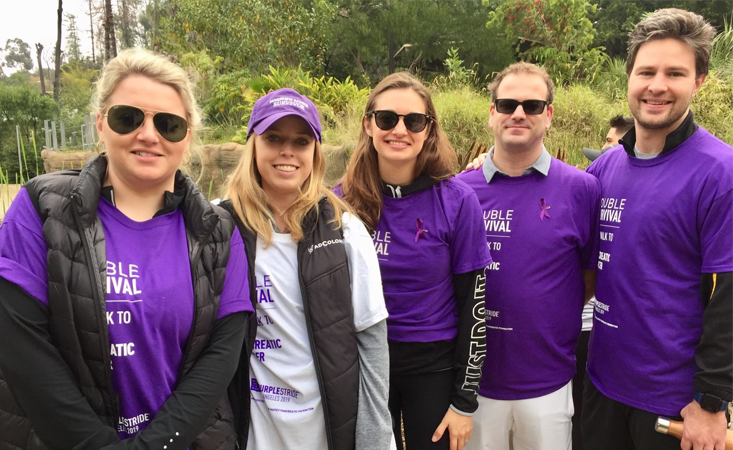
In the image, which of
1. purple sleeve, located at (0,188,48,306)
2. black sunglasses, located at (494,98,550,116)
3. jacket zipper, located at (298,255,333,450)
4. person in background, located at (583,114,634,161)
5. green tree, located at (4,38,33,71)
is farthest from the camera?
green tree, located at (4,38,33,71)

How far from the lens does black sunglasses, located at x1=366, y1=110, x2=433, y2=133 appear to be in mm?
2527

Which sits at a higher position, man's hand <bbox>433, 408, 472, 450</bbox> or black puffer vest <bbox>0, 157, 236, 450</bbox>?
black puffer vest <bbox>0, 157, 236, 450</bbox>

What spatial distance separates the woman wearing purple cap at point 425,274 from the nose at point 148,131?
1038 millimetres

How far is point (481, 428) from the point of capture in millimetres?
2719

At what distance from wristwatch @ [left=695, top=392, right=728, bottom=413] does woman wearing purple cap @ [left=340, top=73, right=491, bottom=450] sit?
0.92 meters

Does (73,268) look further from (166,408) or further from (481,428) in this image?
(481,428)

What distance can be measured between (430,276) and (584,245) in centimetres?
94

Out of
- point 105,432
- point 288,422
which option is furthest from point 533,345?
point 105,432

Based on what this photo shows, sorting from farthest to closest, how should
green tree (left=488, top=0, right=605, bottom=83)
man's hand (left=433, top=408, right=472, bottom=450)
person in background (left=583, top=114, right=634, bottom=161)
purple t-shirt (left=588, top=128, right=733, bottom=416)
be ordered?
green tree (left=488, top=0, right=605, bottom=83)
person in background (left=583, top=114, right=634, bottom=161)
man's hand (left=433, top=408, right=472, bottom=450)
purple t-shirt (left=588, top=128, right=733, bottom=416)

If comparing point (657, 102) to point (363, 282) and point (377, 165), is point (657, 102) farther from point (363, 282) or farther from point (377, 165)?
point (363, 282)

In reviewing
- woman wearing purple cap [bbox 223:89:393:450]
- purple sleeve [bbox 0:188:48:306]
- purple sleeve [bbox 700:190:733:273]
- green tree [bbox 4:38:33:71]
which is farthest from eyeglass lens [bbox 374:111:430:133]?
green tree [bbox 4:38:33:71]

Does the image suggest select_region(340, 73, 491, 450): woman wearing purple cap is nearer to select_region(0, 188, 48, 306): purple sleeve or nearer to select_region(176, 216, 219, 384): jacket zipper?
select_region(176, 216, 219, 384): jacket zipper

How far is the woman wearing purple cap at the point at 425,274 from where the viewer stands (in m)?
2.40

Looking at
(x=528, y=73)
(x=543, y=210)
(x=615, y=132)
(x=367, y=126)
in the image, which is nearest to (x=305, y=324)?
(x=367, y=126)
